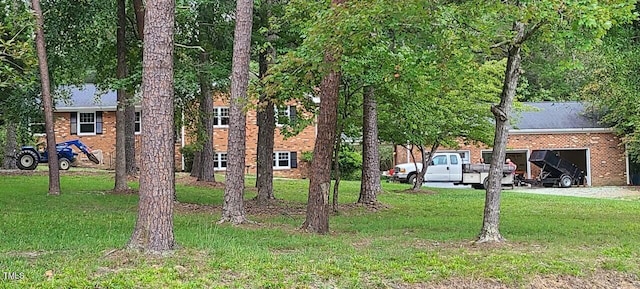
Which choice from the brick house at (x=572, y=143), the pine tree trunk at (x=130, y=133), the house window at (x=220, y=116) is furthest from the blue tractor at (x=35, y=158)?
the brick house at (x=572, y=143)

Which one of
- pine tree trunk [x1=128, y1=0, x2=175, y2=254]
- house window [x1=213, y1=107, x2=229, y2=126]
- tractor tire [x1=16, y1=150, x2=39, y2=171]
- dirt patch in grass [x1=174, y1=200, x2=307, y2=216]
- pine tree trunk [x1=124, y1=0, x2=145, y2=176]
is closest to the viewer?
pine tree trunk [x1=128, y1=0, x2=175, y2=254]

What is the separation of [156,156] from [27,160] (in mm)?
20931

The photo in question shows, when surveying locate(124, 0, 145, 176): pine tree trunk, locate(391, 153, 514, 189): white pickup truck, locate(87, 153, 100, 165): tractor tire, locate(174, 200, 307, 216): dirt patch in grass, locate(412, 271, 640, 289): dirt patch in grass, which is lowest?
locate(412, 271, 640, 289): dirt patch in grass

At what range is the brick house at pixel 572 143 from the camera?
31.9 meters

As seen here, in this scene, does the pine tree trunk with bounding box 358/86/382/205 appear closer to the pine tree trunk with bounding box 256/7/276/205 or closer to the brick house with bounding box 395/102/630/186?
the pine tree trunk with bounding box 256/7/276/205

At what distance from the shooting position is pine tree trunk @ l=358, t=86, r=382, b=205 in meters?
15.8

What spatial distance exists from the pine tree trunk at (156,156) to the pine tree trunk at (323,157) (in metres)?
3.11

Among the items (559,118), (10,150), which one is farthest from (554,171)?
(10,150)

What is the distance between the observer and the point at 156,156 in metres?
7.41

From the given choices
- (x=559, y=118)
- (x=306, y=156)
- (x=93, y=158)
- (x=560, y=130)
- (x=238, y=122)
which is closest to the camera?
(x=238, y=122)

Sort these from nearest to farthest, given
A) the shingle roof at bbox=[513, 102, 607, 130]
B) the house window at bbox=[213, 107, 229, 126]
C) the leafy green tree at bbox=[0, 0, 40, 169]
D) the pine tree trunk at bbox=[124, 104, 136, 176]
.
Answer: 1. the leafy green tree at bbox=[0, 0, 40, 169]
2. the pine tree trunk at bbox=[124, 104, 136, 176]
3. the house window at bbox=[213, 107, 229, 126]
4. the shingle roof at bbox=[513, 102, 607, 130]

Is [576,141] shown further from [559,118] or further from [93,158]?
[93,158]

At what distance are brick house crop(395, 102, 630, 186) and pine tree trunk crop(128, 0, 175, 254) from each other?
25800 mm

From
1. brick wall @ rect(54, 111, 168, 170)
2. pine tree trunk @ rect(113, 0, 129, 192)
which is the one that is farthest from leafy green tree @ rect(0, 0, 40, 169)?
brick wall @ rect(54, 111, 168, 170)
